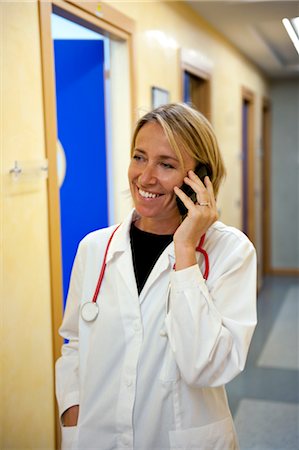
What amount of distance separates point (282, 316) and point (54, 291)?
14.0ft

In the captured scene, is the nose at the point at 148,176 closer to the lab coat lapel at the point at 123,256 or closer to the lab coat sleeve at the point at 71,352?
the lab coat lapel at the point at 123,256

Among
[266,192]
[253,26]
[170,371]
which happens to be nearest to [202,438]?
[170,371]

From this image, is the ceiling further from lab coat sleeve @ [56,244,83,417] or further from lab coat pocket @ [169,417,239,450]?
lab coat pocket @ [169,417,239,450]

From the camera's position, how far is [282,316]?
6.34 meters

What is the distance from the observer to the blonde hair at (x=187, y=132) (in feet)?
5.23

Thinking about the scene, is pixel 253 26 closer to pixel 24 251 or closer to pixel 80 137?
pixel 80 137

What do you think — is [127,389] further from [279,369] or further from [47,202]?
[279,369]

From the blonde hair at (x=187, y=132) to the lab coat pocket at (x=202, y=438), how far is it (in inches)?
28.5

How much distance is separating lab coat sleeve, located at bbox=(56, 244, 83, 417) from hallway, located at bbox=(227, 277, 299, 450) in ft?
6.06

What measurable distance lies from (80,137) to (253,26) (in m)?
2.42

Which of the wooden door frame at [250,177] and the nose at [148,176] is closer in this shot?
the nose at [148,176]

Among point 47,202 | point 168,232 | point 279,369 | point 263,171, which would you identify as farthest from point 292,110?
point 168,232

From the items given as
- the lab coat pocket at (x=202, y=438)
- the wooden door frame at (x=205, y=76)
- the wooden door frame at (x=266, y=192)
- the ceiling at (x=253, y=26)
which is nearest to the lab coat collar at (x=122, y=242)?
the lab coat pocket at (x=202, y=438)

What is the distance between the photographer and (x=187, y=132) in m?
1.61
